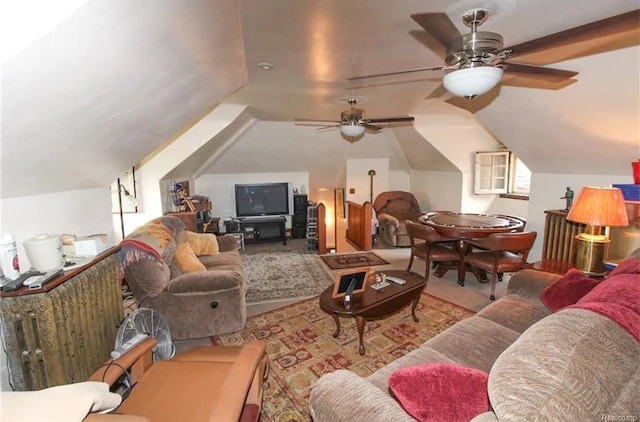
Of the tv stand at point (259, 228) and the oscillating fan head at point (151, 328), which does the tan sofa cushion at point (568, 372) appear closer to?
the oscillating fan head at point (151, 328)

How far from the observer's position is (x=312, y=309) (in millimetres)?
3371

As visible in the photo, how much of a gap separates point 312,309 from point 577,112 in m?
3.29

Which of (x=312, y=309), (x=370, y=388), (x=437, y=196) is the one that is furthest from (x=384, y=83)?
(x=437, y=196)

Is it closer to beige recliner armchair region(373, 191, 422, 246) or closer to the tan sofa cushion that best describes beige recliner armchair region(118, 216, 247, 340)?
the tan sofa cushion

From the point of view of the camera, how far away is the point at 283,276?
445cm

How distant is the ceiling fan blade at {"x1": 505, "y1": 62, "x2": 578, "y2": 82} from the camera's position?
1.84 metres

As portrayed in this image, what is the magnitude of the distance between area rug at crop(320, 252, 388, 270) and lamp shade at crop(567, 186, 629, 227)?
2.81m

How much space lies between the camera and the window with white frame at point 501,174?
5535 millimetres

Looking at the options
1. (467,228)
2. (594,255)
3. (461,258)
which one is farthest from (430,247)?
(594,255)

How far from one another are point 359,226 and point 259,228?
85.4 inches

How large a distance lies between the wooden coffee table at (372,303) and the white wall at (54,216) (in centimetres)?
200

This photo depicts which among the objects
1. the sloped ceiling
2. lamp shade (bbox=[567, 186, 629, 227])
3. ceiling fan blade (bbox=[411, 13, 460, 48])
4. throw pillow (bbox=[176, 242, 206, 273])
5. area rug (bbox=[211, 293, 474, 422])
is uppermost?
ceiling fan blade (bbox=[411, 13, 460, 48])

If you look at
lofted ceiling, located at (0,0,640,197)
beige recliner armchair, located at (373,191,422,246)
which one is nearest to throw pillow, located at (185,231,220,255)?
lofted ceiling, located at (0,0,640,197)

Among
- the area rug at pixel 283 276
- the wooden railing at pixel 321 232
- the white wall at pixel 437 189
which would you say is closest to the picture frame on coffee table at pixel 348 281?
the area rug at pixel 283 276
